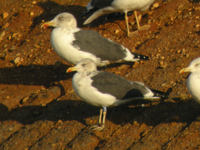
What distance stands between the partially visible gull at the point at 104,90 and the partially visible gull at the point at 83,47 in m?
1.20

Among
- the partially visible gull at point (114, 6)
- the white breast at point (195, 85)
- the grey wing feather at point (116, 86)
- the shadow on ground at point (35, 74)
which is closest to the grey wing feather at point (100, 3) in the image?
the partially visible gull at point (114, 6)

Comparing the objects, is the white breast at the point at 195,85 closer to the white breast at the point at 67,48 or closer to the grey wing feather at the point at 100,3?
the white breast at the point at 67,48

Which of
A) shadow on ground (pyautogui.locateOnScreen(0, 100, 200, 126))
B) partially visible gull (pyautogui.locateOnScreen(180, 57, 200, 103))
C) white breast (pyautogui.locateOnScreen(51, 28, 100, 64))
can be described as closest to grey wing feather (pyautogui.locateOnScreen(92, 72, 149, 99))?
shadow on ground (pyautogui.locateOnScreen(0, 100, 200, 126))

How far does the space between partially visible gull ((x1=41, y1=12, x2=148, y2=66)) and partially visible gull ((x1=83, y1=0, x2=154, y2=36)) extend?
5.12 ft

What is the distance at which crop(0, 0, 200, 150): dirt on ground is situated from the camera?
873 cm

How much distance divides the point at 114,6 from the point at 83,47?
2297 millimetres

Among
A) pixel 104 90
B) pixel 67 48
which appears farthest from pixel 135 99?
pixel 67 48

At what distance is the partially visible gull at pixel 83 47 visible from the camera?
1032cm

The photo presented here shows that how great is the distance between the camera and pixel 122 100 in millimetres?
8828

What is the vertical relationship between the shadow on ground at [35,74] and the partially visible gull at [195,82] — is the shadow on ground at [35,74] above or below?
below

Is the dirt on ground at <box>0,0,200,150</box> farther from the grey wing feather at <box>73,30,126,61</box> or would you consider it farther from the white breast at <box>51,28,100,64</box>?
the white breast at <box>51,28,100,64</box>

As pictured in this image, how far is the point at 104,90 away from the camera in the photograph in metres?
8.80

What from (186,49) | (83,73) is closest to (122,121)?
(83,73)

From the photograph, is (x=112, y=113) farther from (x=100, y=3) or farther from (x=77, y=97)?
(x=100, y=3)
